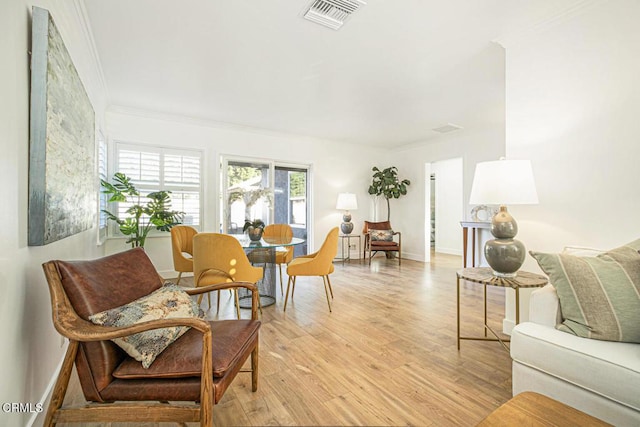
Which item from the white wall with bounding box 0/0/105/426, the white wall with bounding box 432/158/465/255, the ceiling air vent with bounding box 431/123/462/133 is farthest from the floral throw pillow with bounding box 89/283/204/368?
the white wall with bounding box 432/158/465/255

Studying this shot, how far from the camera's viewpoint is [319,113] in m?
4.52

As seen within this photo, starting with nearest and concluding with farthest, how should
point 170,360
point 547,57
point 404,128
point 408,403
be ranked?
point 170,360, point 408,403, point 547,57, point 404,128

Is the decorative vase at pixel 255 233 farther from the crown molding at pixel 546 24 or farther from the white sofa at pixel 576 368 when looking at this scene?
the crown molding at pixel 546 24

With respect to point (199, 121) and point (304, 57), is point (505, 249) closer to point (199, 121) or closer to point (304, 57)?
point (304, 57)

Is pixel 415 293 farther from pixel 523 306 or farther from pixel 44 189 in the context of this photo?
pixel 44 189

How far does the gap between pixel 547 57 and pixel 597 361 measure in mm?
2248

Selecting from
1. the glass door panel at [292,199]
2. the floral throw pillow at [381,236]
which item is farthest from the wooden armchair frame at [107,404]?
the floral throw pillow at [381,236]

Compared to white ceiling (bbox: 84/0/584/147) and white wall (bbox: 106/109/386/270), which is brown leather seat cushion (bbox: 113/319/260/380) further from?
white wall (bbox: 106/109/386/270)

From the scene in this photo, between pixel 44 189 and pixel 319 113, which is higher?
pixel 319 113

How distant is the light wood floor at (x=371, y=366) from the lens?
151 centimetres

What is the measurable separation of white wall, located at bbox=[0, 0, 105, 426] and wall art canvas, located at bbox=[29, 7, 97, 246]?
34mm

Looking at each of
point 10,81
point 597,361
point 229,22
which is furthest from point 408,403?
point 229,22

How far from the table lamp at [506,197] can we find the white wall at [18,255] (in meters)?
2.53

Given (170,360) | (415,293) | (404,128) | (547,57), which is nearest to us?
(170,360)
